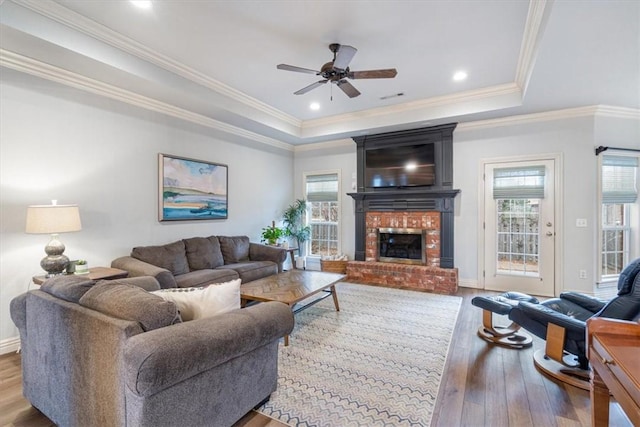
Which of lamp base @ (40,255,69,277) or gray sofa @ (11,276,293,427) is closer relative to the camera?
gray sofa @ (11,276,293,427)

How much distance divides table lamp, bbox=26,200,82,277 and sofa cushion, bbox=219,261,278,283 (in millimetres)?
1795

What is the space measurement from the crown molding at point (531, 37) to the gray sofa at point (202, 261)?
13.5 ft

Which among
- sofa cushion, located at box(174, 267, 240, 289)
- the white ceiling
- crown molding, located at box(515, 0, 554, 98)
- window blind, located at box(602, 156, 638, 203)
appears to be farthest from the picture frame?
window blind, located at box(602, 156, 638, 203)

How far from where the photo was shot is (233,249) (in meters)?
4.80

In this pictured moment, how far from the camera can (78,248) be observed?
10.7 ft

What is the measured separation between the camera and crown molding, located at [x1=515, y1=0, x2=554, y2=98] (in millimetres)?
2439

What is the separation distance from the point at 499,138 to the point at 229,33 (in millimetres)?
4260

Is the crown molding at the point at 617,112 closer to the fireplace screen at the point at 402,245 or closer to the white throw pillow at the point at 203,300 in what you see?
the fireplace screen at the point at 402,245

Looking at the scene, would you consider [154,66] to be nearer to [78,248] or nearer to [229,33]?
[229,33]

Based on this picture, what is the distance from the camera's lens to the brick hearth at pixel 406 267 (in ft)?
15.9

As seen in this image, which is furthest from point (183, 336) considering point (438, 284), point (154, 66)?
point (438, 284)

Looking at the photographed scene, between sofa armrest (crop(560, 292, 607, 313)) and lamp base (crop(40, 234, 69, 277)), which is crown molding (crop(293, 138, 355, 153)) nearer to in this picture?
sofa armrest (crop(560, 292, 607, 313))

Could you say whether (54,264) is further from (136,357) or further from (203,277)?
(136,357)

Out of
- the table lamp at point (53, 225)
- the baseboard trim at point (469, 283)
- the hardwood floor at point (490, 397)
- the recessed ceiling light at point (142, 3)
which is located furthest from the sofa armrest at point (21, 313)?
the baseboard trim at point (469, 283)
